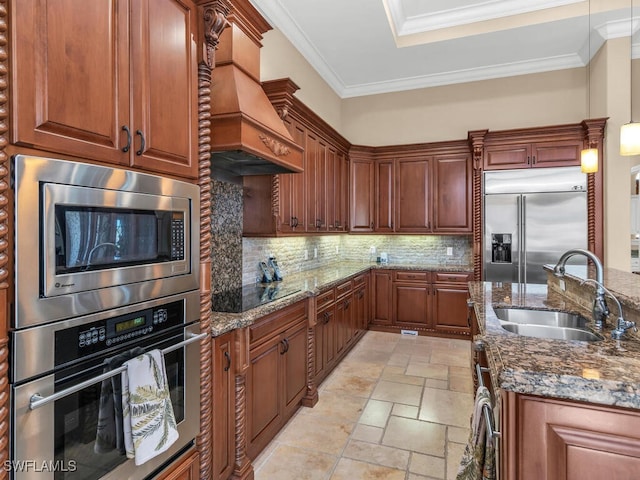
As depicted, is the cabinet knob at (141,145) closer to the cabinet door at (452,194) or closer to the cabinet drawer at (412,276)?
the cabinet drawer at (412,276)

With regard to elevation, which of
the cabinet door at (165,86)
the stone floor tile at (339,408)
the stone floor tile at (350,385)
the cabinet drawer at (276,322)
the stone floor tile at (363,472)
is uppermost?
the cabinet door at (165,86)

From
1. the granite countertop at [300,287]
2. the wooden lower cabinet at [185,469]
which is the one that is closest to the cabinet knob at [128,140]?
the granite countertop at [300,287]

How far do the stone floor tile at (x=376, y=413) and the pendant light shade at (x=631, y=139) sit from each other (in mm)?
2635

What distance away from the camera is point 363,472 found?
229 centimetres

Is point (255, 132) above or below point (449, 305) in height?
above

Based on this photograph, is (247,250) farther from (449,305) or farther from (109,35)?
(449,305)

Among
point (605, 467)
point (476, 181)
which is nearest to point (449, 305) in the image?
point (476, 181)

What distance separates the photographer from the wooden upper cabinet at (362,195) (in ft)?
17.9

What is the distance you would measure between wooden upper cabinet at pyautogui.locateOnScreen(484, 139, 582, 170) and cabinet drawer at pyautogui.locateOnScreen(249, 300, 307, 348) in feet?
11.4

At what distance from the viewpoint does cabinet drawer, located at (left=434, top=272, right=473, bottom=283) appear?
16.4 ft

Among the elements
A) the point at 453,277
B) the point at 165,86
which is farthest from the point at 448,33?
the point at 165,86

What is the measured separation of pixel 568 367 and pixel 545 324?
1.21 metres

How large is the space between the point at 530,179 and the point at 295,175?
123 inches

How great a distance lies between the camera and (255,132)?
2254 millimetres
